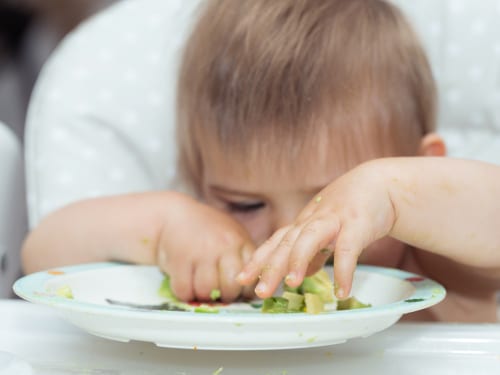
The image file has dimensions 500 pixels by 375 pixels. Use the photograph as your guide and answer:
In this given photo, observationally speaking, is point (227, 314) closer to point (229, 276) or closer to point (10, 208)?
point (229, 276)

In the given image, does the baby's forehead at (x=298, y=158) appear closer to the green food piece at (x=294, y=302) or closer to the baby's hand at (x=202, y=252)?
the baby's hand at (x=202, y=252)

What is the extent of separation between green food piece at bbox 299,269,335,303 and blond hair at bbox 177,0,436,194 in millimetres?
174

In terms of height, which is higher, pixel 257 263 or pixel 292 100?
pixel 292 100

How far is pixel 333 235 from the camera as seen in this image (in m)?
0.59

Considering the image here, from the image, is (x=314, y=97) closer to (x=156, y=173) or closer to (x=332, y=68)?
(x=332, y=68)

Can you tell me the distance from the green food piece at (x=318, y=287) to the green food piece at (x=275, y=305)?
0.05m

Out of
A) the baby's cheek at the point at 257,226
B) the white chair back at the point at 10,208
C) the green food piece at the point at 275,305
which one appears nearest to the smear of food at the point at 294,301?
the green food piece at the point at 275,305

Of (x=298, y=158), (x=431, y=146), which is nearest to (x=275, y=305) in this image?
(x=298, y=158)

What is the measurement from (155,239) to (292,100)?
0.72 feet

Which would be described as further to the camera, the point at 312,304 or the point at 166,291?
the point at 166,291

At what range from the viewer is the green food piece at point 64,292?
26.4 inches

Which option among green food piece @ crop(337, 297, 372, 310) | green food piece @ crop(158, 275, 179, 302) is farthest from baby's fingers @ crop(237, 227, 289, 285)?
green food piece @ crop(158, 275, 179, 302)

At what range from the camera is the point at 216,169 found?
36.0 inches

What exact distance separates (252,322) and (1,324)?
0.27 meters
